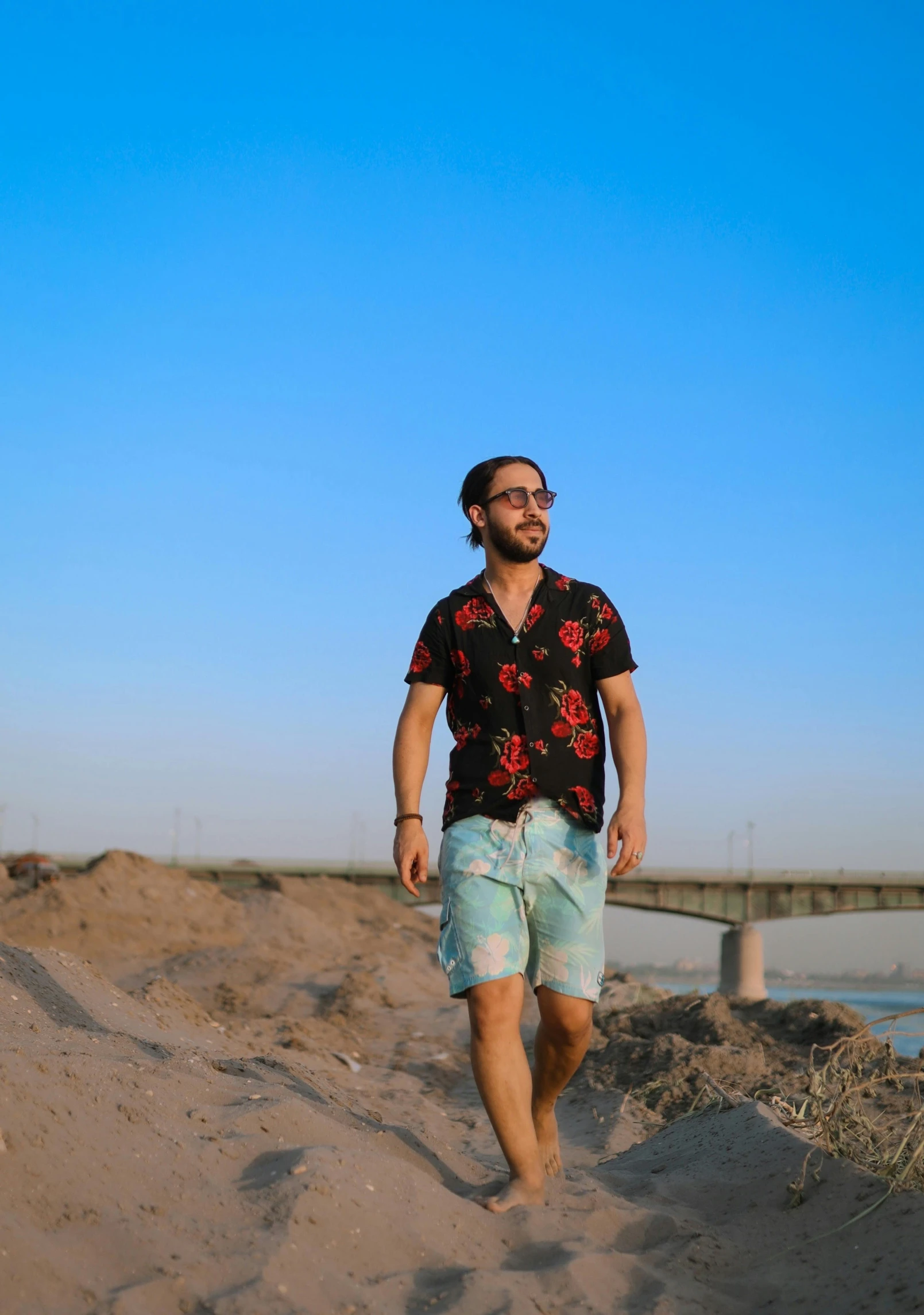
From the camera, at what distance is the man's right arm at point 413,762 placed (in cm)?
364

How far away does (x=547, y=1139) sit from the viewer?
3.86 meters

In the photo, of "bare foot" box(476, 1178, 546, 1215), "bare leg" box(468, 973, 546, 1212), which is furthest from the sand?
"bare leg" box(468, 973, 546, 1212)

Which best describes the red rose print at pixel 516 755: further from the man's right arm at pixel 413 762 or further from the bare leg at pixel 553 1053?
the bare leg at pixel 553 1053

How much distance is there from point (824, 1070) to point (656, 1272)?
135 centimetres

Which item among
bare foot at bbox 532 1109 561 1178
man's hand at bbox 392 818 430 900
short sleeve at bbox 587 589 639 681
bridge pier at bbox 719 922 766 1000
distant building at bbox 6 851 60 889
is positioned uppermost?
short sleeve at bbox 587 589 639 681

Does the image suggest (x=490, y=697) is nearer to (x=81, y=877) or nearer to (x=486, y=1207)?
(x=486, y=1207)

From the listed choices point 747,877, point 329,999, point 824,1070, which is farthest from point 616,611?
point 747,877

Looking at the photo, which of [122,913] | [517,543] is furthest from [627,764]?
[122,913]

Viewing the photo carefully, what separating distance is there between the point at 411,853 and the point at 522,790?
0.41 m

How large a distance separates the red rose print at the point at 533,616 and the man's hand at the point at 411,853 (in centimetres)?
76

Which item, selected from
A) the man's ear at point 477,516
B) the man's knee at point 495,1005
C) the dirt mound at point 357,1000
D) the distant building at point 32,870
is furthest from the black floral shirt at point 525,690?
the distant building at point 32,870

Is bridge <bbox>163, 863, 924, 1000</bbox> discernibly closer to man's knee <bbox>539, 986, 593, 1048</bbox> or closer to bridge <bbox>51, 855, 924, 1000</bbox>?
bridge <bbox>51, 855, 924, 1000</bbox>

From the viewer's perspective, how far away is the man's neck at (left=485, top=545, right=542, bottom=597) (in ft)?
13.0

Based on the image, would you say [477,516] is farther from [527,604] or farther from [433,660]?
[433,660]
